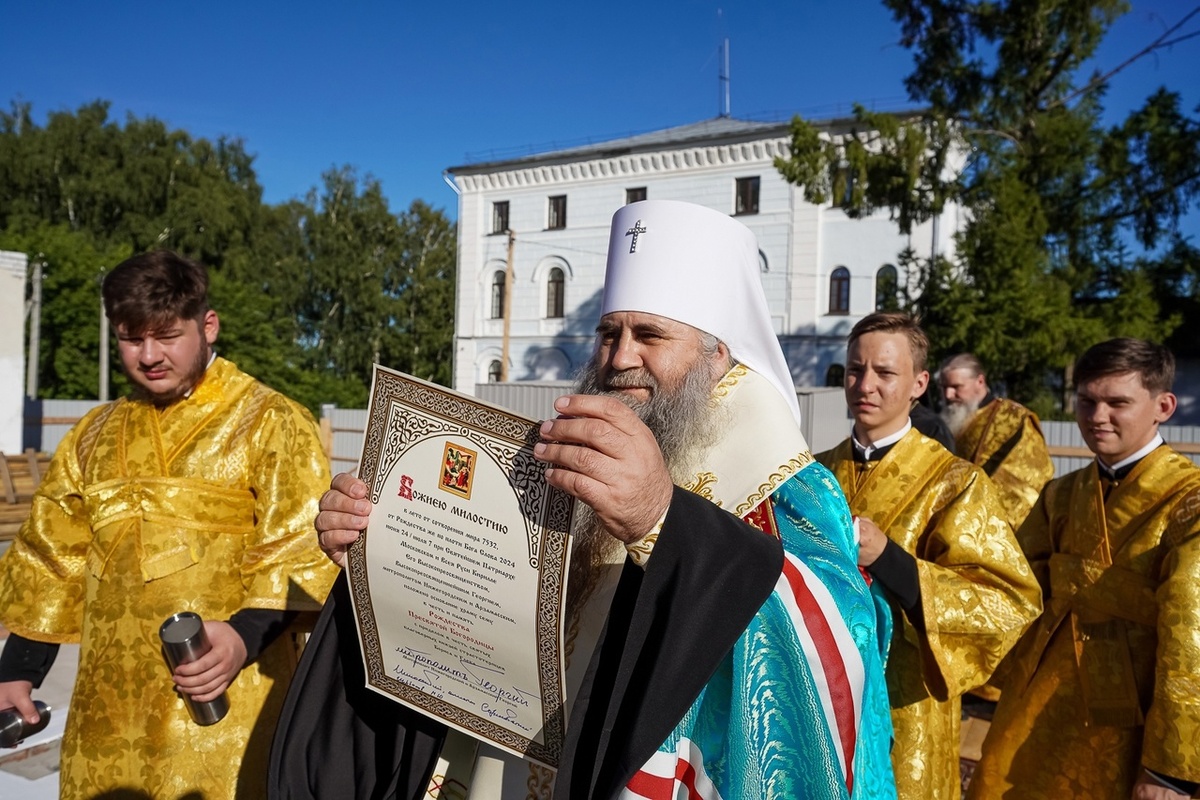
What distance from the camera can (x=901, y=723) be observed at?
2.84 meters

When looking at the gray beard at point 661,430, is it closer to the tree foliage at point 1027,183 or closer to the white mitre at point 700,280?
the white mitre at point 700,280

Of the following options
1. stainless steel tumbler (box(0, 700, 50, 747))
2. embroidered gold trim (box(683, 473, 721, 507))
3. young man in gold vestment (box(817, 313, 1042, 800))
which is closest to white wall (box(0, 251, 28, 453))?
stainless steel tumbler (box(0, 700, 50, 747))

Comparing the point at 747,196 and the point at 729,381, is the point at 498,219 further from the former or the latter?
the point at 729,381

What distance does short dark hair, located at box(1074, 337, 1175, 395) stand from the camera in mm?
3129

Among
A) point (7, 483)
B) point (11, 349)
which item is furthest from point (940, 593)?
point (11, 349)

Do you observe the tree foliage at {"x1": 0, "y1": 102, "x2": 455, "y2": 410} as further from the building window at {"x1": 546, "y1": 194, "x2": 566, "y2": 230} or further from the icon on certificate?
the icon on certificate

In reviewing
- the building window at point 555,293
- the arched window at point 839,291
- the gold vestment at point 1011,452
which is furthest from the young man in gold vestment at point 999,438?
the building window at point 555,293

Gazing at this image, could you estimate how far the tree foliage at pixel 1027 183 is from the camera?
16.3m

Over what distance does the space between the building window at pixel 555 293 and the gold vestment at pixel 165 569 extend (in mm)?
30532

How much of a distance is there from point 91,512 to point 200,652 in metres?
0.73

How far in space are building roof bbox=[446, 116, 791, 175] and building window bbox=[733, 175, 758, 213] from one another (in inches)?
51.8

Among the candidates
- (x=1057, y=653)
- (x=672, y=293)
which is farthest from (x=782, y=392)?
(x=1057, y=653)

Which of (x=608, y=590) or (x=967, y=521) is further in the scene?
(x=967, y=521)

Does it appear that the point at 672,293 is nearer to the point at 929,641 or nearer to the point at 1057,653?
the point at 929,641
